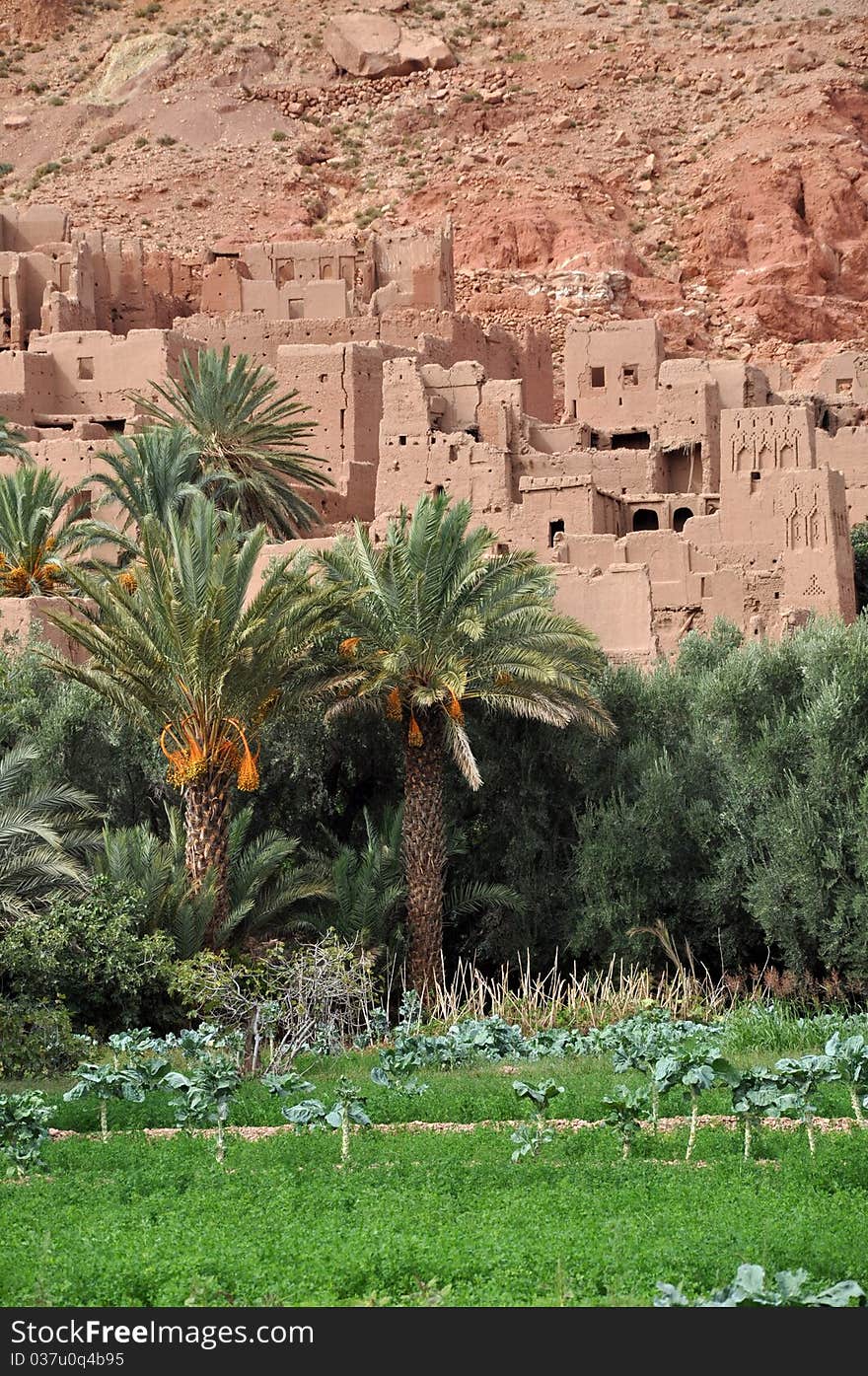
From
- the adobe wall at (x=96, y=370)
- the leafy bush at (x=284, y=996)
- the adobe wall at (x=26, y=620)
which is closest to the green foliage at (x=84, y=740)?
the adobe wall at (x=26, y=620)

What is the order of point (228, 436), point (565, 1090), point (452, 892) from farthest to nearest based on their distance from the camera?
1. point (228, 436)
2. point (452, 892)
3. point (565, 1090)

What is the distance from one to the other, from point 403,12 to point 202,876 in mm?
64659

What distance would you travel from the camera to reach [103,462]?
110ft

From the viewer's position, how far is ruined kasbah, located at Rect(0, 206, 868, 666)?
2998 cm

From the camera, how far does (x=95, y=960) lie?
726 inches

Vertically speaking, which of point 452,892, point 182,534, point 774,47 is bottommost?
point 452,892

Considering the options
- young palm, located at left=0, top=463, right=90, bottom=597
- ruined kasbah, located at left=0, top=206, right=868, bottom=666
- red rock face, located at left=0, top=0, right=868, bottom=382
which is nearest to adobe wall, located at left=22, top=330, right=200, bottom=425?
ruined kasbah, located at left=0, top=206, right=868, bottom=666

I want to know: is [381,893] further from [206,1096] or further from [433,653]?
[206,1096]

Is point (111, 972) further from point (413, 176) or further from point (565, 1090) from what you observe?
point (413, 176)

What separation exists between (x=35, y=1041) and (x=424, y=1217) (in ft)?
21.3

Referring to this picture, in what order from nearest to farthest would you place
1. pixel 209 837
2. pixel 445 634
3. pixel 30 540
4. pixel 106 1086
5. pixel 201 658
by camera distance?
pixel 106 1086, pixel 201 658, pixel 209 837, pixel 445 634, pixel 30 540

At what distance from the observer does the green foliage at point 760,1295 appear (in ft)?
30.0

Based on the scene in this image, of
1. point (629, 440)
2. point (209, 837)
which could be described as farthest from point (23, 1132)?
point (629, 440)

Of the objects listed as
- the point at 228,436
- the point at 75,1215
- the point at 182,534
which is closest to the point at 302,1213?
the point at 75,1215
